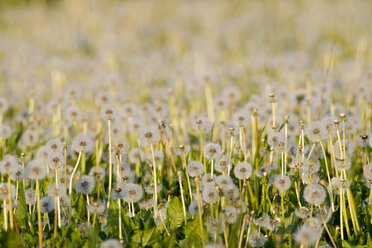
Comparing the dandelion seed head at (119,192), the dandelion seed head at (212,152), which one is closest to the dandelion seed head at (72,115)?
the dandelion seed head at (119,192)

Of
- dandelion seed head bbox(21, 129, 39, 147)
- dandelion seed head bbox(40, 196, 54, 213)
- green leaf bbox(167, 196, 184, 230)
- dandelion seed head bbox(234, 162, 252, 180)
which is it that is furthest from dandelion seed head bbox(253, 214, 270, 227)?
dandelion seed head bbox(21, 129, 39, 147)

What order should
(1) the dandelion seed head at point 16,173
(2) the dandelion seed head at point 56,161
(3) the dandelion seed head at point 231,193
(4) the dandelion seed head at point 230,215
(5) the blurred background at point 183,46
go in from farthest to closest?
(5) the blurred background at point 183,46 < (2) the dandelion seed head at point 56,161 < (1) the dandelion seed head at point 16,173 < (3) the dandelion seed head at point 231,193 < (4) the dandelion seed head at point 230,215

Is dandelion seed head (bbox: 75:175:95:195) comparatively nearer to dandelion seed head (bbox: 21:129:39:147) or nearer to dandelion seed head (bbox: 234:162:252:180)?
dandelion seed head (bbox: 234:162:252:180)

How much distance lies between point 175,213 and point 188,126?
1.95 meters

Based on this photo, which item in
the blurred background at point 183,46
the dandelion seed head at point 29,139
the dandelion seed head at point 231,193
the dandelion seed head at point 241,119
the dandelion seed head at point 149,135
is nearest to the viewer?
the dandelion seed head at point 231,193

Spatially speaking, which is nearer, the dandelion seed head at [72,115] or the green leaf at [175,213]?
the green leaf at [175,213]

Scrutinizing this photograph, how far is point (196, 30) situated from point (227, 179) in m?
7.87

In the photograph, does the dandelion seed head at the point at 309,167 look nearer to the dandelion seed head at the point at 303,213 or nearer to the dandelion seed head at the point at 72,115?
the dandelion seed head at the point at 303,213

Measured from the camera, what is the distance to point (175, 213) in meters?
2.29

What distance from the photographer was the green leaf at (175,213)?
226 cm

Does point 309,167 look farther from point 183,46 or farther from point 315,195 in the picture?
point 183,46

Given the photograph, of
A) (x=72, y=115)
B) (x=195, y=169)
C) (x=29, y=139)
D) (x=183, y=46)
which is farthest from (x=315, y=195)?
(x=183, y=46)

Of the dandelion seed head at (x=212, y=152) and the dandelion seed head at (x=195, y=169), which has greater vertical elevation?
the dandelion seed head at (x=212, y=152)

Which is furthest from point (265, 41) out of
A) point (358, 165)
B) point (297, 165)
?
point (297, 165)
